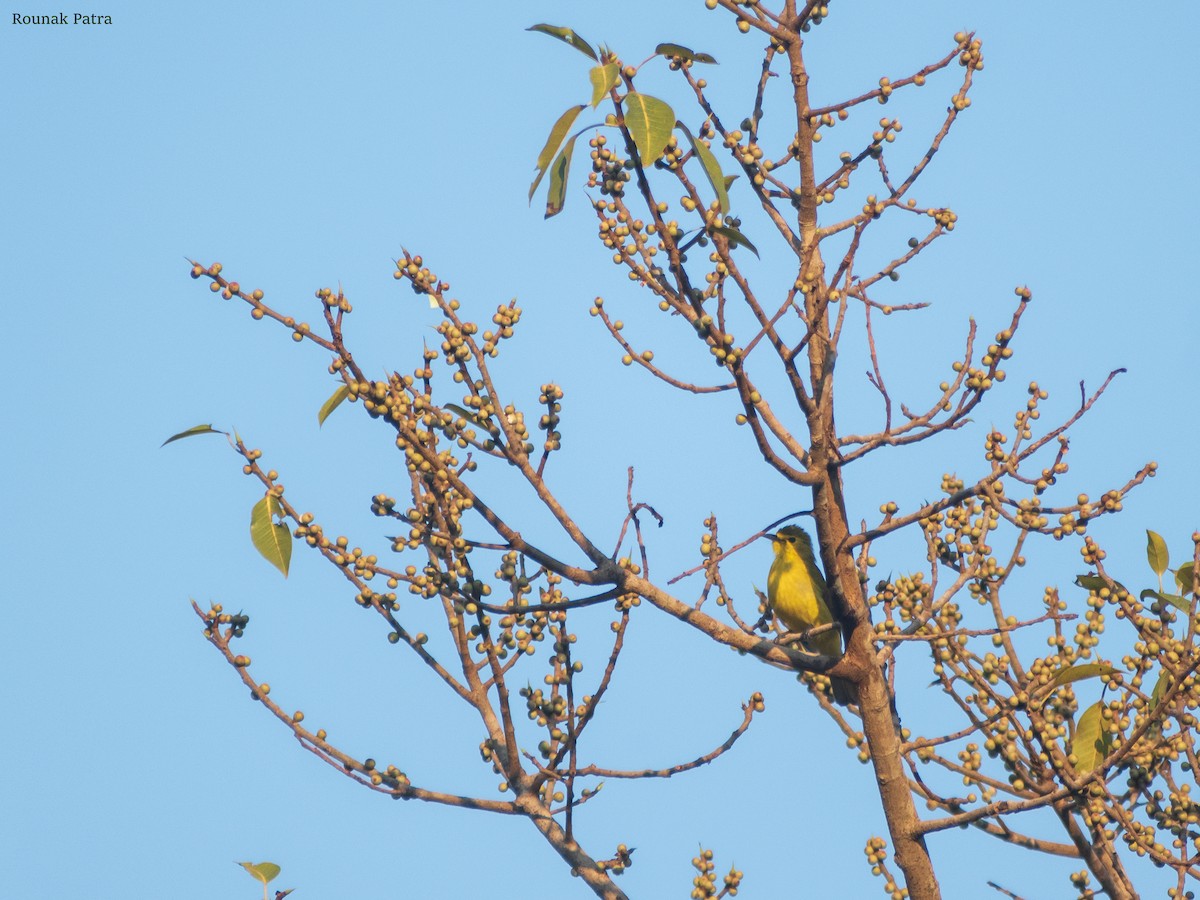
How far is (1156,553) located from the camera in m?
5.18

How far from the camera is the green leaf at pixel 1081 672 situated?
4.66m

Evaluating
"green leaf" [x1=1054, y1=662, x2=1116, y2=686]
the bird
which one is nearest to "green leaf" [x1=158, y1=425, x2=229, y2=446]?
"green leaf" [x1=1054, y1=662, x2=1116, y2=686]

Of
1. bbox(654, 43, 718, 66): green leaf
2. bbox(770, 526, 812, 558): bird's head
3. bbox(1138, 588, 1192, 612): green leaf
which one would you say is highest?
bbox(770, 526, 812, 558): bird's head

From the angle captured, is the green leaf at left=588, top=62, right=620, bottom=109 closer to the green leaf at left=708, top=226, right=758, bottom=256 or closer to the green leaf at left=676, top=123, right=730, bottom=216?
the green leaf at left=676, top=123, right=730, bottom=216

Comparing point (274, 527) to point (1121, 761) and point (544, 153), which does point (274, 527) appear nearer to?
point (544, 153)

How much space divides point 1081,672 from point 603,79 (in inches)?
111

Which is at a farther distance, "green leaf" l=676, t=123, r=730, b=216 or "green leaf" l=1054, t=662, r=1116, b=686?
"green leaf" l=1054, t=662, r=1116, b=686

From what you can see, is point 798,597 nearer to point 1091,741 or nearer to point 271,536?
point 1091,741


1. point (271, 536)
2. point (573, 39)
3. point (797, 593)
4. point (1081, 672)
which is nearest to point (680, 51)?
point (573, 39)

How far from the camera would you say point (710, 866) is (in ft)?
16.8

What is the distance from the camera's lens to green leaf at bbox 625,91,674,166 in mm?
3373

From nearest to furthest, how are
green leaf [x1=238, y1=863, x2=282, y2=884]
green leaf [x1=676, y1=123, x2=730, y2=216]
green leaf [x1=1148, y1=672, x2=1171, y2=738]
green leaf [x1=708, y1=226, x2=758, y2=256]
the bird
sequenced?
green leaf [x1=676, y1=123, x2=730, y2=216] → green leaf [x1=708, y1=226, x2=758, y2=256] → green leaf [x1=238, y1=863, x2=282, y2=884] → green leaf [x1=1148, y1=672, x2=1171, y2=738] → the bird

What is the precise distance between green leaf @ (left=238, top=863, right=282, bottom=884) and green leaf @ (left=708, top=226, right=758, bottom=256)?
256 centimetres

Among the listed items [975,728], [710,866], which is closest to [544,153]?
[975,728]
